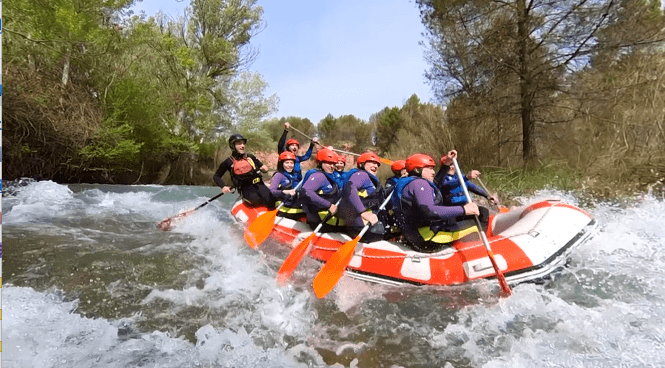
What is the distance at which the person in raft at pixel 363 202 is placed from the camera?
4.85 metres

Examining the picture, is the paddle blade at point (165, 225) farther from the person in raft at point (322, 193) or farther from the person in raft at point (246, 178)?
the person in raft at point (322, 193)

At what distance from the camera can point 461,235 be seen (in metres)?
4.51

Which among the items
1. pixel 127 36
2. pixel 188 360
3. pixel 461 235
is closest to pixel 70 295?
pixel 188 360

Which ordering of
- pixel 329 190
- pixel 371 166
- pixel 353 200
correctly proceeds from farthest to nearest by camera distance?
pixel 329 190, pixel 371 166, pixel 353 200

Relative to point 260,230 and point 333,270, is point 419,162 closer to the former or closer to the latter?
point 333,270

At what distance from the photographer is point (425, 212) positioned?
160 inches

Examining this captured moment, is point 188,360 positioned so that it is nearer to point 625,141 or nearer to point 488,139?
point 625,141

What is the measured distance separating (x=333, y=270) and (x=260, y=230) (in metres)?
1.93

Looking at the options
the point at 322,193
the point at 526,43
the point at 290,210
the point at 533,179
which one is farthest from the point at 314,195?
→ the point at 526,43

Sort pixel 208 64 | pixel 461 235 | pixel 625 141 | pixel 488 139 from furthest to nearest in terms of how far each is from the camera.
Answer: pixel 208 64 → pixel 488 139 → pixel 625 141 → pixel 461 235

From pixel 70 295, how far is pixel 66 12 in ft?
43.0

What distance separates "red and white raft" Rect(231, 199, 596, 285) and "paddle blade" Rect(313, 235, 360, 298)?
127 mm

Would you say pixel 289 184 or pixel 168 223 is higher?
pixel 289 184

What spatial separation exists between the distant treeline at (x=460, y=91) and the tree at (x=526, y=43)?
3cm
